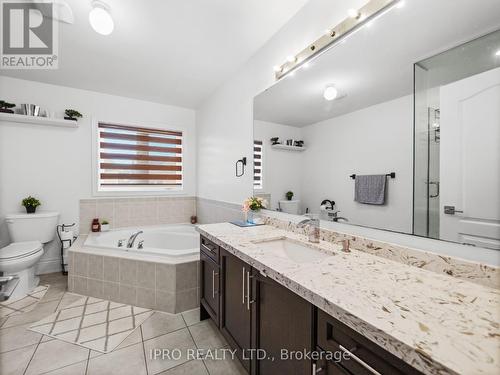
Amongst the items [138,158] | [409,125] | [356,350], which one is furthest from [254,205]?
[138,158]

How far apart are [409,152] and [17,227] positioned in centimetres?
381

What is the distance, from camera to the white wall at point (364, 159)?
1132mm

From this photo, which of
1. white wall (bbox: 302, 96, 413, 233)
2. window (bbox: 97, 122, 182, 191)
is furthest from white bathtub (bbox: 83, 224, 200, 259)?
white wall (bbox: 302, 96, 413, 233)

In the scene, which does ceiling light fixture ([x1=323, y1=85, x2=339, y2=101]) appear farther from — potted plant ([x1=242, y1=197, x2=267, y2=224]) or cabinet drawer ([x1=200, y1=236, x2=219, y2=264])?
cabinet drawer ([x1=200, y1=236, x2=219, y2=264])

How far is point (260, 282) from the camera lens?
3.89 ft

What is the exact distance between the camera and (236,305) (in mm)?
1435

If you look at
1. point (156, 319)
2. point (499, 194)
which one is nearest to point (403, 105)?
point (499, 194)

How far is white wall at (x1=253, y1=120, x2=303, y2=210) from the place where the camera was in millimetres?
1811

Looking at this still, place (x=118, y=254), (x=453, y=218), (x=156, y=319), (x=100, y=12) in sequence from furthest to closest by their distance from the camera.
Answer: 1. (x=118, y=254)
2. (x=156, y=319)
3. (x=100, y=12)
4. (x=453, y=218)

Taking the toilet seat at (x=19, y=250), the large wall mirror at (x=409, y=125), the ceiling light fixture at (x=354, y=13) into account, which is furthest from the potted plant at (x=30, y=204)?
the ceiling light fixture at (x=354, y=13)

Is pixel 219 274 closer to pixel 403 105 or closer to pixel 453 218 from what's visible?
pixel 453 218

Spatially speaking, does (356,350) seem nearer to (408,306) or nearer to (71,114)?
(408,306)

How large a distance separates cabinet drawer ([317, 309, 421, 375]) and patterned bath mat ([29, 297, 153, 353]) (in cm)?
170

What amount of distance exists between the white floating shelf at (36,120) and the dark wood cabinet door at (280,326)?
10.4 ft
